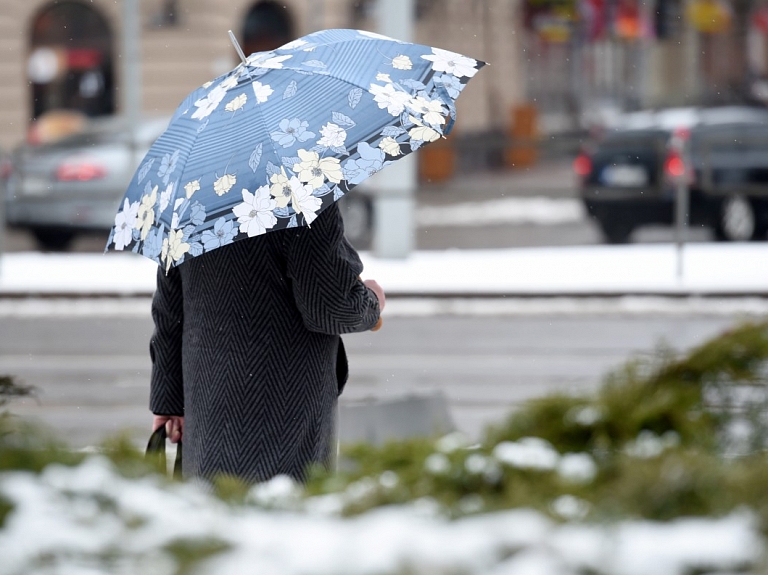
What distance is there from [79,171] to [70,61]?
11075 mm

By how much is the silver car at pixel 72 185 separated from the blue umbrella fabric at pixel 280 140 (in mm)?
11259

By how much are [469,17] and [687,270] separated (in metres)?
17.8

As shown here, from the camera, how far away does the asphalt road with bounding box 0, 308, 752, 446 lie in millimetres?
6926

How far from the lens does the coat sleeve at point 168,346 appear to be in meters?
2.66

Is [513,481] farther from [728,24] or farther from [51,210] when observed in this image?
[728,24]

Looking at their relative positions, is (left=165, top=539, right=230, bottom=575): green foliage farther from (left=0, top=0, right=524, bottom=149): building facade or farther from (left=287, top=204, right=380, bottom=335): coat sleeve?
(left=0, top=0, right=524, bottom=149): building facade

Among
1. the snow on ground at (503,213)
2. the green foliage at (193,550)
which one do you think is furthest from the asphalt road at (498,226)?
the green foliage at (193,550)

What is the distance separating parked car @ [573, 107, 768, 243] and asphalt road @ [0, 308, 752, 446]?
10.9 ft

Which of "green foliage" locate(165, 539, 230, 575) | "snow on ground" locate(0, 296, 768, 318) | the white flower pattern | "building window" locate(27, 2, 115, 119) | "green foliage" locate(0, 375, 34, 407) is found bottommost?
"snow on ground" locate(0, 296, 768, 318)

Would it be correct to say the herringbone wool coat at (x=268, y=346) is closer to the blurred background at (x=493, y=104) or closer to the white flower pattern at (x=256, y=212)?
the white flower pattern at (x=256, y=212)

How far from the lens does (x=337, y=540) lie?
1.01 meters

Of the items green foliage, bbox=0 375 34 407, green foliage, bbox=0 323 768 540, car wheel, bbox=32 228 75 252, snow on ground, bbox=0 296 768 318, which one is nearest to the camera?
green foliage, bbox=0 323 768 540

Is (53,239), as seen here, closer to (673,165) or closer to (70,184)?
(70,184)

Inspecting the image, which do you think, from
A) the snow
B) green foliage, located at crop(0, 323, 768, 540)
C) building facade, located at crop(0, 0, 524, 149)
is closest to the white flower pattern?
green foliage, located at crop(0, 323, 768, 540)
